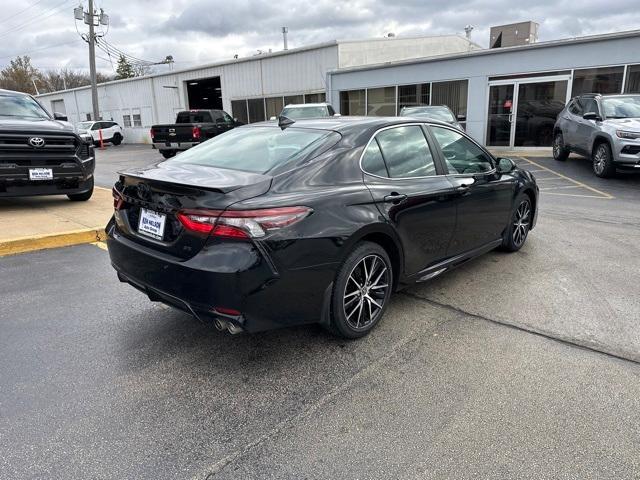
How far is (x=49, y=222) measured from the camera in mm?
6508

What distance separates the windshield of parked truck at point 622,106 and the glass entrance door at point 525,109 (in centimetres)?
444

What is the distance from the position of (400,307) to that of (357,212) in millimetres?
1229

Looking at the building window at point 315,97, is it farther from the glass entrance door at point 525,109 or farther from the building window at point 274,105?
the glass entrance door at point 525,109

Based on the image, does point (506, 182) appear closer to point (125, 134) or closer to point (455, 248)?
point (455, 248)

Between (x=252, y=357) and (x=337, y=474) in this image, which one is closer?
(x=337, y=474)

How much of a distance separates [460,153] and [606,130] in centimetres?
783

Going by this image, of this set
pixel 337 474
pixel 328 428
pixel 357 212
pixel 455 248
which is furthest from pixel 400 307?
pixel 337 474

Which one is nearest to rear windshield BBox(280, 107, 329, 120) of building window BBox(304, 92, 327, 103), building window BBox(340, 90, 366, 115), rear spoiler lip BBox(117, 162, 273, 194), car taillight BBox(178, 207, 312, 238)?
building window BBox(340, 90, 366, 115)

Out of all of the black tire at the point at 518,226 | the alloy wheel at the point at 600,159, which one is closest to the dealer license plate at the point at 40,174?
the black tire at the point at 518,226

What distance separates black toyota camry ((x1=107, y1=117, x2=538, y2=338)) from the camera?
280 centimetres

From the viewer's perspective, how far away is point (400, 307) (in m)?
4.11

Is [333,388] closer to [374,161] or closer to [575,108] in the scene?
[374,161]

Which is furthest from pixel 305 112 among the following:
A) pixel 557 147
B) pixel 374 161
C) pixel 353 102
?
pixel 374 161

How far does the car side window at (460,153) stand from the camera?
14.0ft
